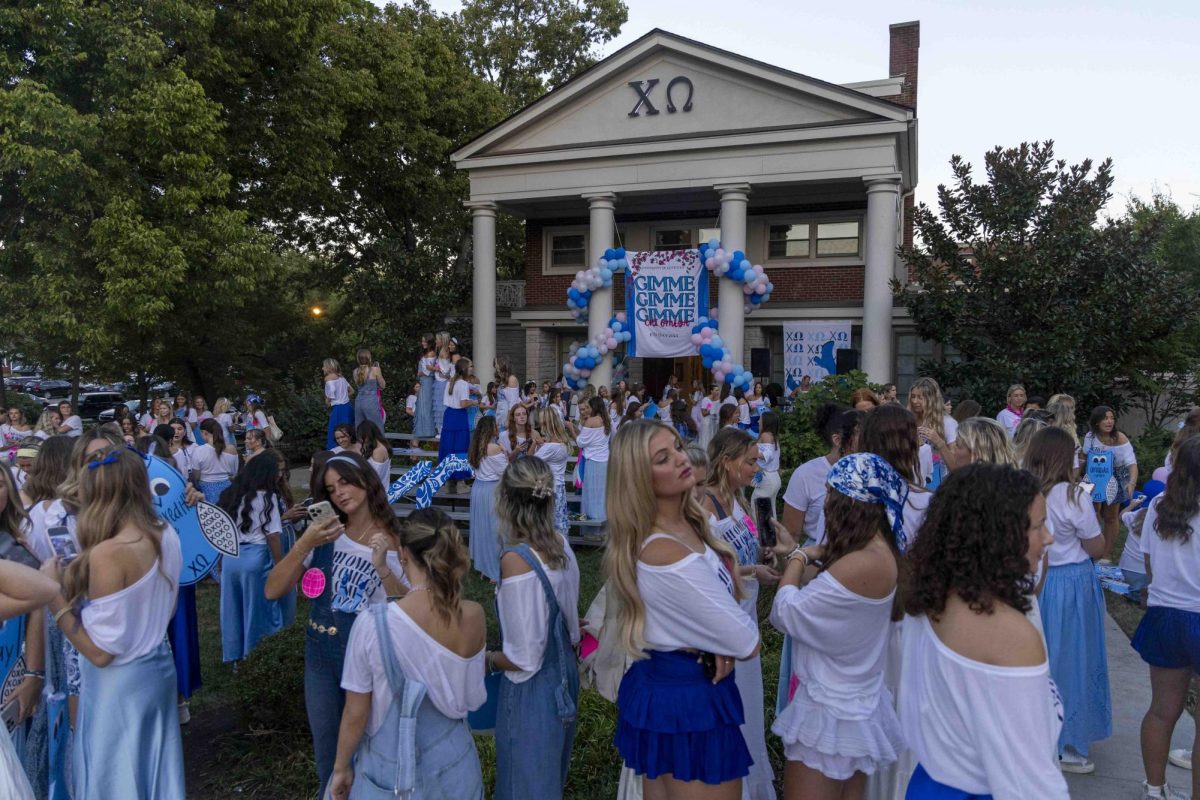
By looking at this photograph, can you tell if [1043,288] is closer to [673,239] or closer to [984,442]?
[673,239]

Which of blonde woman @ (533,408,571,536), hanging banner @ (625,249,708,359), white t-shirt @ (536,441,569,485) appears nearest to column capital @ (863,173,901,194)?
hanging banner @ (625,249,708,359)

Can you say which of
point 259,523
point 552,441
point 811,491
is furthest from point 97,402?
point 811,491

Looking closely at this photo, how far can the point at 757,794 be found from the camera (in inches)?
155

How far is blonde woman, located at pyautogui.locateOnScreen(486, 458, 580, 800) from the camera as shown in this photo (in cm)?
330

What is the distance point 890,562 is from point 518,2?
→ 30417mm

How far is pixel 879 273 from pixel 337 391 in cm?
1137

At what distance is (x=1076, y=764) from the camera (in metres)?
4.87

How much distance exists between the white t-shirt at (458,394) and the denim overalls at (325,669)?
886cm

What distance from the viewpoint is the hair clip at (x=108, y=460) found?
3.46 meters

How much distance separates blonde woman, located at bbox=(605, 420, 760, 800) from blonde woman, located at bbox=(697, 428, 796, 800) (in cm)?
79

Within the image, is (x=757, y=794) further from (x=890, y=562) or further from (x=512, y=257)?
(x=512, y=257)

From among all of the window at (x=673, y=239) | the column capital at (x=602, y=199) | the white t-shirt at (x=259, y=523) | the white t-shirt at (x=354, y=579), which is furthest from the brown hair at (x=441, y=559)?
the window at (x=673, y=239)

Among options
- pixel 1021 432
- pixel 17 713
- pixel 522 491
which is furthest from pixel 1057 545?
pixel 17 713

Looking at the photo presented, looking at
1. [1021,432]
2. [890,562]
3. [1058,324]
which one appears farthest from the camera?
[1058,324]
